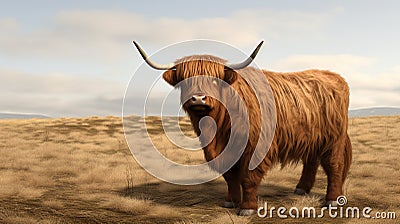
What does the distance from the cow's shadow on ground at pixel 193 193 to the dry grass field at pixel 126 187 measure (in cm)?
2

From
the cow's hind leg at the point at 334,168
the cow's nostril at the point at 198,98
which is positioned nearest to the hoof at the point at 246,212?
the cow's hind leg at the point at 334,168

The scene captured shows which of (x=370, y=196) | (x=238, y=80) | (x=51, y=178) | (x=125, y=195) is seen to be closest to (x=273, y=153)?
(x=238, y=80)

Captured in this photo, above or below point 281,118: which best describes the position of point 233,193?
below

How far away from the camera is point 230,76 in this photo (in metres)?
5.52

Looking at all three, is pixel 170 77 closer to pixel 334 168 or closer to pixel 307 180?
pixel 334 168

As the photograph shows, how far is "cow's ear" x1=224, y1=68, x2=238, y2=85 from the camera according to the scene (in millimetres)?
5508

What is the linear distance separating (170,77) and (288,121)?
85.3 inches

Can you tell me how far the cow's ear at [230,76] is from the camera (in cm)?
551

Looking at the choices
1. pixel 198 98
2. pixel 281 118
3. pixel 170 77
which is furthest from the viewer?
pixel 281 118

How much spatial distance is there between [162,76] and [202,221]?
90.9 inches

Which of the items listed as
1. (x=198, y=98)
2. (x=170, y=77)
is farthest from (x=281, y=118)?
(x=170, y=77)

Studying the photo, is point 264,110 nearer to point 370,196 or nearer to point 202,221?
point 202,221

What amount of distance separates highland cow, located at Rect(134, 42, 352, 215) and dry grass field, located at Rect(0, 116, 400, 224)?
21.1 inches

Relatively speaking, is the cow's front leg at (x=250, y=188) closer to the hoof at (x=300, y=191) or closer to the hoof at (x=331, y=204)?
the hoof at (x=331, y=204)
